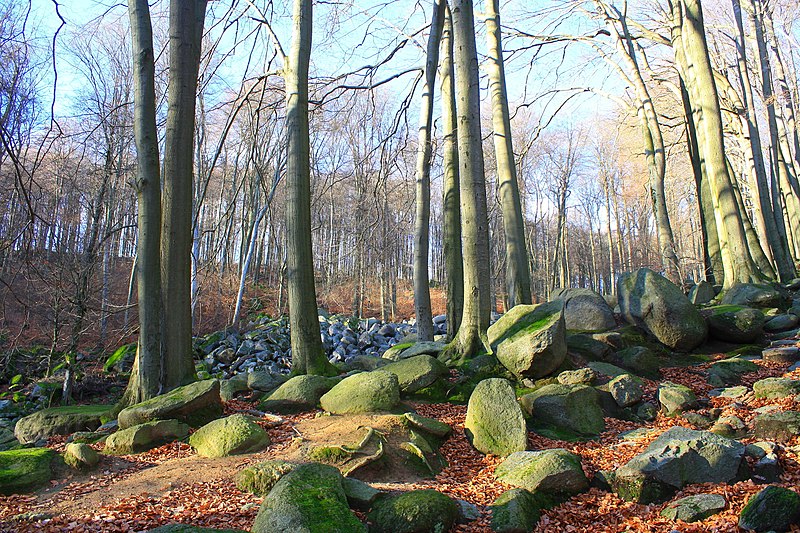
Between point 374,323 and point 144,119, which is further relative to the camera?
point 374,323

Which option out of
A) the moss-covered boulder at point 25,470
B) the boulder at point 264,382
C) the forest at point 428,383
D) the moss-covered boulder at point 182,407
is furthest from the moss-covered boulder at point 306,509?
the boulder at point 264,382

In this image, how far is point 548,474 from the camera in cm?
448

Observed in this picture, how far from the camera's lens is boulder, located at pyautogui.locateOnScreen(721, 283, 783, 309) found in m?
9.25

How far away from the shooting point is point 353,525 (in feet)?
11.0

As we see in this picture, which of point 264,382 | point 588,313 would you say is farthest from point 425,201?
point 264,382

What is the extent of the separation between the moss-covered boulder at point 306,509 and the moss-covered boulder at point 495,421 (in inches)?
80.1

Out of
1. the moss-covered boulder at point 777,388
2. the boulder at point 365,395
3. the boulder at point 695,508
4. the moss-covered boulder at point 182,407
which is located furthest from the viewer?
the boulder at point 365,395

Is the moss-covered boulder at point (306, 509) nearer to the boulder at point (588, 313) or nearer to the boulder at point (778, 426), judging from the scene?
the boulder at point (778, 426)

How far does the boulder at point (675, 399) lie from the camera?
234 inches

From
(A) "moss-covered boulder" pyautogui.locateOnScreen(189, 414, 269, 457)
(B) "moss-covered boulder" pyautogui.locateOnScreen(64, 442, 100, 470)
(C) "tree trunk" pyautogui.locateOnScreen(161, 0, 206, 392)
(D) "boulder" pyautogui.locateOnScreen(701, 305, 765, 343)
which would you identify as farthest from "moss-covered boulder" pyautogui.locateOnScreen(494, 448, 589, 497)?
(D) "boulder" pyautogui.locateOnScreen(701, 305, 765, 343)

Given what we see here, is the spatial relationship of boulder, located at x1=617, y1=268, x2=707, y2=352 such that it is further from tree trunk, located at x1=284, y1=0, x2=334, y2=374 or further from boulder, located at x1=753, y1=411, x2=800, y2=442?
tree trunk, located at x1=284, y1=0, x2=334, y2=374

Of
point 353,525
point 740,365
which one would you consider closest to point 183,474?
point 353,525

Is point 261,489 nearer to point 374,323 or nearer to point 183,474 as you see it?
point 183,474

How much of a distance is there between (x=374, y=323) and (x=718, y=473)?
15.2m
